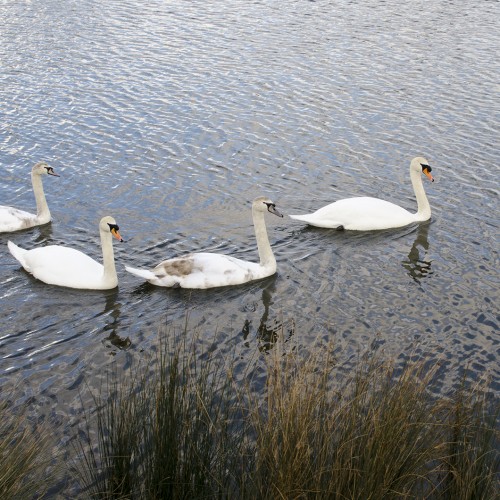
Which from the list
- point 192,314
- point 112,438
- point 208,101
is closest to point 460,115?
point 208,101

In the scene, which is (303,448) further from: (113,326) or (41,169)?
(41,169)

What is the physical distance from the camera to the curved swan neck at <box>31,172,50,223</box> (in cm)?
1453

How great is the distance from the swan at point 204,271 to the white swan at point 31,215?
9.05 ft

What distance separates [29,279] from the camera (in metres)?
12.6

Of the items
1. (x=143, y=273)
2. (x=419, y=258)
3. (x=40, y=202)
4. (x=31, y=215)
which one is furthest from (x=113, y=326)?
(x=419, y=258)

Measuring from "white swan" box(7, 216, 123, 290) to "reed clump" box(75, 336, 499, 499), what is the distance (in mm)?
4704

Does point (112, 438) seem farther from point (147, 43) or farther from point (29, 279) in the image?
point (147, 43)

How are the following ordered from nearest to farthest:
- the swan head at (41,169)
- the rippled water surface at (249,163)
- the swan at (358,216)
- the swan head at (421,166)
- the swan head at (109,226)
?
A: the rippled water surface at (249,163) < the swan head at (109,226) < the swan at (358,216) < the swan head at (41,169) < the swan head at (421,166)

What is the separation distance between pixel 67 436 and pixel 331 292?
476 cm

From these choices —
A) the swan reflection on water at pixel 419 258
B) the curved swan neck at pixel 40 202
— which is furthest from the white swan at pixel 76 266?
the swan reflection on water at pixel 419 258

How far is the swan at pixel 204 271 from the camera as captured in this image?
12.2 metres

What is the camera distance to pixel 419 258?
13789mm

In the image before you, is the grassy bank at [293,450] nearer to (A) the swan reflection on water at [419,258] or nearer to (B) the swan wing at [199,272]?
(B) the swan wing at [199,272]

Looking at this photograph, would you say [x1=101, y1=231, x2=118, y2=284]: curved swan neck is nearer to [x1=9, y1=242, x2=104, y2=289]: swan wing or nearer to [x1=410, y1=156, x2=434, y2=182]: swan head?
[x1=9, y1=242, x2=104, y2=289]: swan wing
